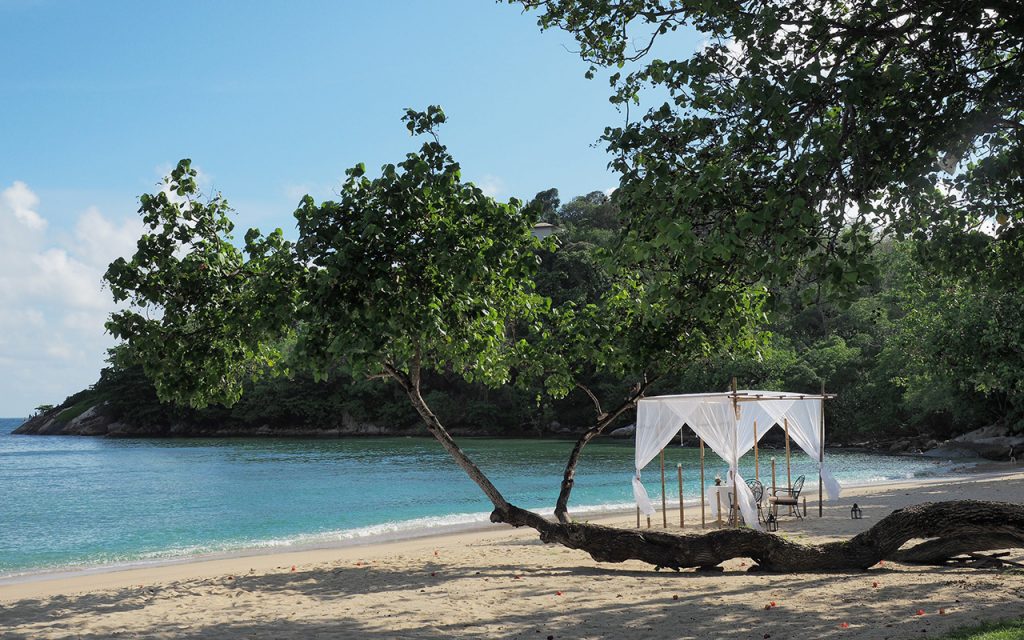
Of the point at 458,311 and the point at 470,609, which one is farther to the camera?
the point at 458,311

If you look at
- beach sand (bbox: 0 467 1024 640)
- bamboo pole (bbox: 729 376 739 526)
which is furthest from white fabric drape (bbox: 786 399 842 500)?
beach sand (bbox: 0 467 1024 640)

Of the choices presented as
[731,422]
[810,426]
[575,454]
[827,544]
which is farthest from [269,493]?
[827,544]

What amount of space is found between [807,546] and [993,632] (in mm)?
3744

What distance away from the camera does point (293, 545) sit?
1747 cm

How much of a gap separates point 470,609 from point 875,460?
36.5 meters

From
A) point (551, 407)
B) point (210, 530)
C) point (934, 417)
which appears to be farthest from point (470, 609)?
point (551, 407)

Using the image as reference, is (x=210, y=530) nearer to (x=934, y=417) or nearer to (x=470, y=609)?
(x=470, y=609)

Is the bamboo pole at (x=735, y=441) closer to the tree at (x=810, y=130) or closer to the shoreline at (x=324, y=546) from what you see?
the shoreline at (x=324, y=546)

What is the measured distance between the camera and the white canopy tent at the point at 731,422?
46.8ft

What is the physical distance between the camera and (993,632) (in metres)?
5.61

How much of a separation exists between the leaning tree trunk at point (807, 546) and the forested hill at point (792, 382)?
271 cm

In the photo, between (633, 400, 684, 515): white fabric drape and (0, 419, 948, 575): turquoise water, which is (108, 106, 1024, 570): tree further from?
(0, 419, 948, 575): turquoise water

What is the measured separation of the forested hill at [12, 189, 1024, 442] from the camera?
72.7 ft

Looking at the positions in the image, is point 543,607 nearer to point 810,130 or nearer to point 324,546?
point 810,130
